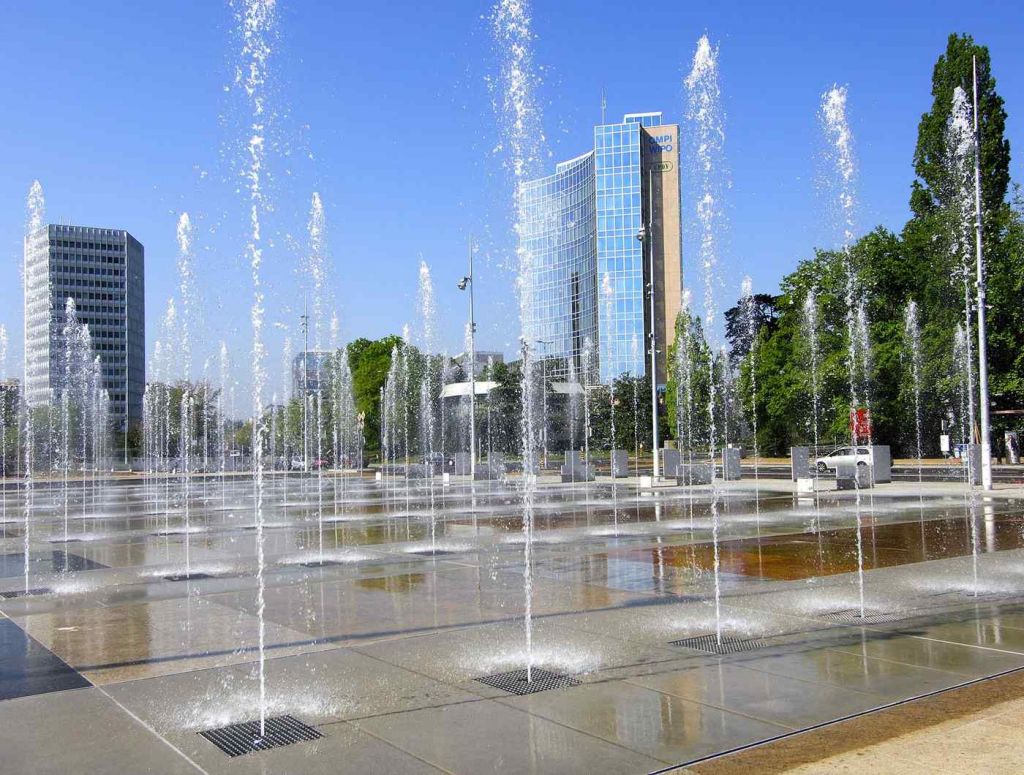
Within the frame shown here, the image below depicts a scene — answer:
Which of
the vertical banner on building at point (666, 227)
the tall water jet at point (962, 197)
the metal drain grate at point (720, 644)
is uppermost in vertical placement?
the vertical banner on building at point (666, 227)

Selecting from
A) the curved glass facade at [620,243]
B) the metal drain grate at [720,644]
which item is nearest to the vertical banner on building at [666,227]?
the curved glass facade at [620,243]

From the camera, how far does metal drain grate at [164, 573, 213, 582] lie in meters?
11.1

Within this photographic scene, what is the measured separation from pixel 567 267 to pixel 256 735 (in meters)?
96.9

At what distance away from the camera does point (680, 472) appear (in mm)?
32875

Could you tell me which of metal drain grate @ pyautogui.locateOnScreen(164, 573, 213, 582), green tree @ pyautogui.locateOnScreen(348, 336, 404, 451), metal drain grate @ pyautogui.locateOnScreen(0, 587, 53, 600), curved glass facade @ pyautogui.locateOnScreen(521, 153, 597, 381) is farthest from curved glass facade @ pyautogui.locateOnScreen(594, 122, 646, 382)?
metal drain grate @ pyautogui.locateOnScreen(0, 587, 53, 600)

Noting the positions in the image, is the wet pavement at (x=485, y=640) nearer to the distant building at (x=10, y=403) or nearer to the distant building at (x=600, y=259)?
the distant building at (x=10, y=403)

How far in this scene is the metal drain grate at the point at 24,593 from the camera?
10172mm

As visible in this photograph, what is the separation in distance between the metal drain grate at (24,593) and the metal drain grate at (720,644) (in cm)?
736

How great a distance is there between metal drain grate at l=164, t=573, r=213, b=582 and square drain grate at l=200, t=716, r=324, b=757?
6.22 meters

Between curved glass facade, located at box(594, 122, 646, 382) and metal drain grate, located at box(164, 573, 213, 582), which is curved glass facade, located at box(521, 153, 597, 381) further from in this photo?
metal drain grate, located at box(164, 573, 213, 582)

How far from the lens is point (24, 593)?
10328 millimetres

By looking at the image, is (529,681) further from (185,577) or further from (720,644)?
(185,577)

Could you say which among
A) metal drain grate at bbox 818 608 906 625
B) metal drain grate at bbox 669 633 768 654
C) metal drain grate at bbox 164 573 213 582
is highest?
metal drain grate at bbox 669 633 768 654

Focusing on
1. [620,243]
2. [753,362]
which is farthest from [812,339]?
[620,243]
